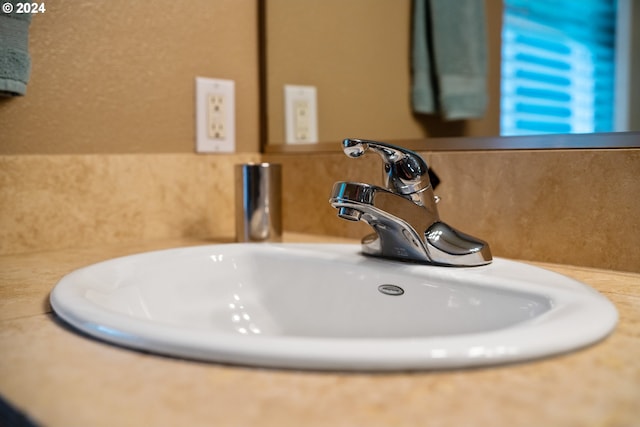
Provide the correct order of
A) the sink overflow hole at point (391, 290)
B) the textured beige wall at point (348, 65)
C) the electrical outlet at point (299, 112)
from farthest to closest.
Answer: the electrical outlet at point (299, 112)
the textured beige wall at point (348, 65)
the sink overflow hole at point (391, 290)

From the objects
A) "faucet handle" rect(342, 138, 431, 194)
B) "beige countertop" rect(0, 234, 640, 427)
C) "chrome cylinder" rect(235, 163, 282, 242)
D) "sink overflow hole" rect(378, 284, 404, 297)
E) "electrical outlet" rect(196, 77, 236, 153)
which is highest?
"electrical outlet" rect(196, 77, 236, 153)

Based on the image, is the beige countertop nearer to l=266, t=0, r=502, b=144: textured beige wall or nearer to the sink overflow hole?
the sink overflow hole

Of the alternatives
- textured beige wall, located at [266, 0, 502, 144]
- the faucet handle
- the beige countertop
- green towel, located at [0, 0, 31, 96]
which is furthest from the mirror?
the beige countertop

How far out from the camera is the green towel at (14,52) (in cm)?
84

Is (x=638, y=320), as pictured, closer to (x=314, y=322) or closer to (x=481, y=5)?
(x=314, y=322)

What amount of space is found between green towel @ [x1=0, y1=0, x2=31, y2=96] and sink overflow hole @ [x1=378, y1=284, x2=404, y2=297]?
2.01ft

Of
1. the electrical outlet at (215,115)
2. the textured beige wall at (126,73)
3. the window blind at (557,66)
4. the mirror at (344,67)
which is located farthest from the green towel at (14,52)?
the window blind at (557,66)

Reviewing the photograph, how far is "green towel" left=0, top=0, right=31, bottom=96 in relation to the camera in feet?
2.74

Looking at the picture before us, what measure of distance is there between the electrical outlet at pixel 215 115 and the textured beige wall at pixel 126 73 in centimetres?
2

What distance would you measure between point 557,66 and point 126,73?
2.34 ft

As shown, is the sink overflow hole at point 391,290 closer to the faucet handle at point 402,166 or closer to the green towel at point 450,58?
the faucet handle at point 402,166

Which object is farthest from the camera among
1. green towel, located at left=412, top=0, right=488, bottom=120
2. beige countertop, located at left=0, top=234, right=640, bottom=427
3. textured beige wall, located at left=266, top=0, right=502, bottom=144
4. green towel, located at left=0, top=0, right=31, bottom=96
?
textured beige wall, located at left=266, top=0, right=502, bottom=144

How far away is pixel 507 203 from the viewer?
0.84 m

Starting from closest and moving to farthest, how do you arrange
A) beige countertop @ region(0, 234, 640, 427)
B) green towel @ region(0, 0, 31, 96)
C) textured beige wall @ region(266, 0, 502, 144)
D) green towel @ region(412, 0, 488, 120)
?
beige countertop @ region(0, 234, 640, 427), green towel @ region(0, 0, 31, 96), green towel @ region(412, 0, 488, 120), textured beige wall @ region(266, 0, 502, 144)
